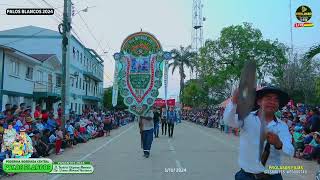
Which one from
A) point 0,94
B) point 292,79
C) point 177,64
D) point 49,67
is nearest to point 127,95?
point 0,94

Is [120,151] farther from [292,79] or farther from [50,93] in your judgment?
[292,79]

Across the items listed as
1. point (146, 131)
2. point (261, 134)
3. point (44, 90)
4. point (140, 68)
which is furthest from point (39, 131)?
point (44, 90)

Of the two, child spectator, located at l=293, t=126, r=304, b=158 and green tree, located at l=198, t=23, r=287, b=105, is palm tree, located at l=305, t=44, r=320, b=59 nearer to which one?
child spectator, located at l=293, t=126, r=304, b=158

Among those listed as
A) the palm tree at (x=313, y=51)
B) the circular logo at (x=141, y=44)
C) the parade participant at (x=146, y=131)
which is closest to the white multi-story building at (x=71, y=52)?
the circular logo at (x=141, y=44)

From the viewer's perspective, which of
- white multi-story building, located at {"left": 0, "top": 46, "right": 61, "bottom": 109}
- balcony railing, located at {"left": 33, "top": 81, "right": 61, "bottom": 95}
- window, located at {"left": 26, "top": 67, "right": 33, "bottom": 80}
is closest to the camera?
white multi-story building, located at {"left": 0, "top": 46, "right": 61, "bottom": 109}

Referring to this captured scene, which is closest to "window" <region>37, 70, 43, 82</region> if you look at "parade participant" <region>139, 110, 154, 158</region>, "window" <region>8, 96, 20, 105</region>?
"window" <region>8, 96, 20, 105</region>

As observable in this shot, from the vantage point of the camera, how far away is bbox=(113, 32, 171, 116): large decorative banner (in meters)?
17.8

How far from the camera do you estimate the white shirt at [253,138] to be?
14.7 feet

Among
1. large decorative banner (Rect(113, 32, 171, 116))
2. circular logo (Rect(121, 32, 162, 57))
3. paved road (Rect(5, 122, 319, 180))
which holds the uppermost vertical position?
circular logo (Rect(121, 32, 162, 57))

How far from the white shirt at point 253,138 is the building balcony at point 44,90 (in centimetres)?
3507

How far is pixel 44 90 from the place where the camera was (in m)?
39.5

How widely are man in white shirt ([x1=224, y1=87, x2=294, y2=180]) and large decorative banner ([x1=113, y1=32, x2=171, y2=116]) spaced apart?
1295 cm

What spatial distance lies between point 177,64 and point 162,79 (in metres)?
61.8

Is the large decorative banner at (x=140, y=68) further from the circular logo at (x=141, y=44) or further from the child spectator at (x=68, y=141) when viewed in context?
the child spectator at (x=68, y=141)
